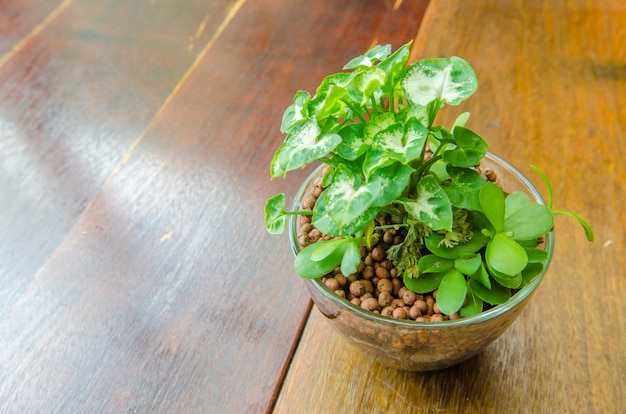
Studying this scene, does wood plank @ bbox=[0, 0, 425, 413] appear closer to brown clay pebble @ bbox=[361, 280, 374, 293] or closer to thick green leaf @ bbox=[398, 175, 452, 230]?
brown clay pebble @ bbox=[361, 280, 374, 293]

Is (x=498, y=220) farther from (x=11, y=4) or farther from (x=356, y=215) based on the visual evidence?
(x=11, y=4)

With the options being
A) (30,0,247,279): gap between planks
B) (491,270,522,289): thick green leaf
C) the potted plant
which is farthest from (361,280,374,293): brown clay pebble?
(30,0,247,279): gap between planks

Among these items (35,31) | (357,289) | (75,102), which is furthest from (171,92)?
(357,289)

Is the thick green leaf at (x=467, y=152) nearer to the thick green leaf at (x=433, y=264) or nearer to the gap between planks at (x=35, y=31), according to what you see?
the thick green leaf at (x=433, y=264)

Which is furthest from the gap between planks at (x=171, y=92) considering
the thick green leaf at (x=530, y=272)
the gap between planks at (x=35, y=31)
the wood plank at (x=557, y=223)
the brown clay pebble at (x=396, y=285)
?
the thick green leaf at (x=530, y=272)

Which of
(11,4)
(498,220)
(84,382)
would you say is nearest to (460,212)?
(498,220)

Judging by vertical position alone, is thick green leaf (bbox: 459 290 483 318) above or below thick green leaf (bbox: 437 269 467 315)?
below
